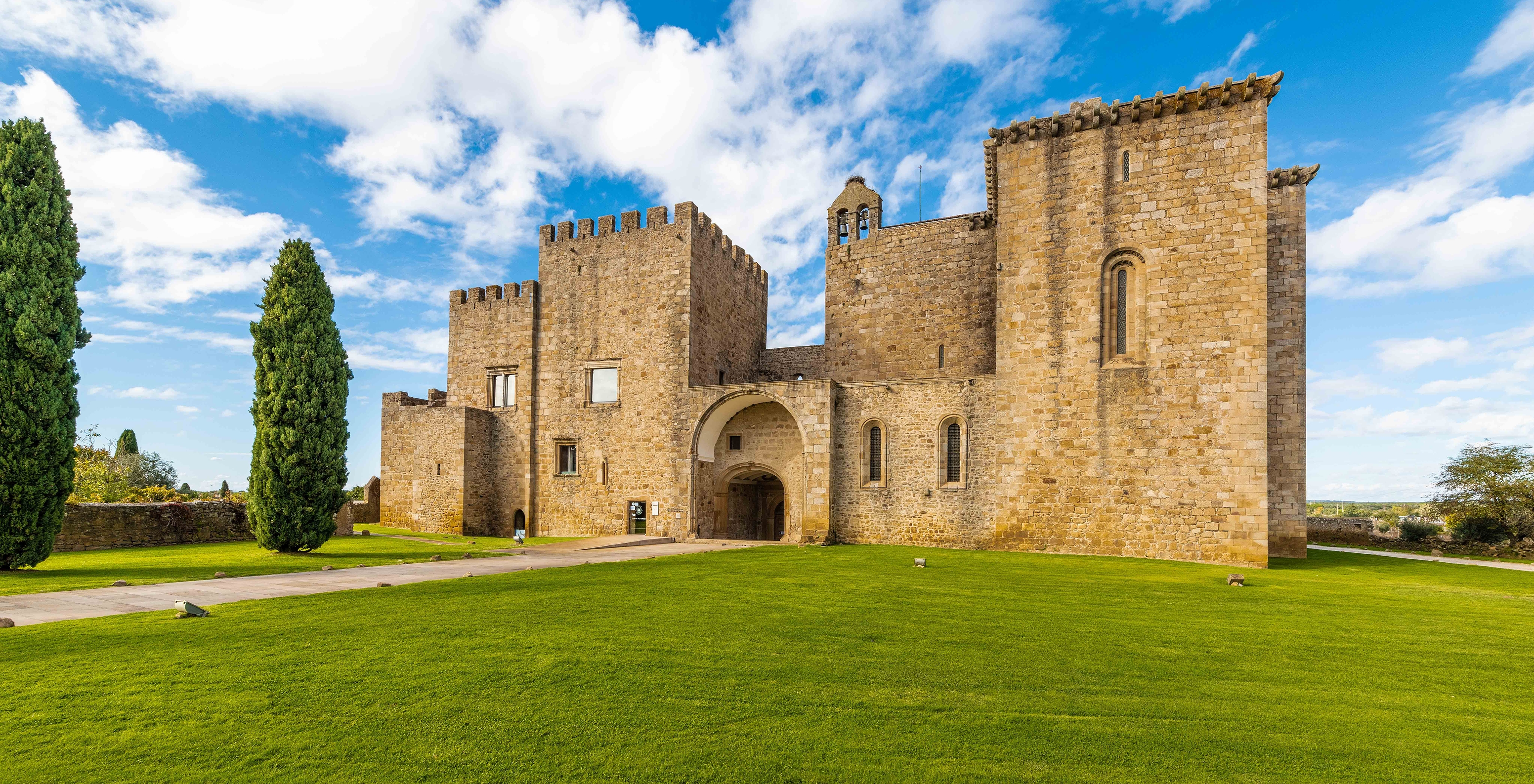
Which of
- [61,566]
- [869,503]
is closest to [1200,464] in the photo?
[869,503]

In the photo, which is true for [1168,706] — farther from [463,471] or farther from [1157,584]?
[463,471]

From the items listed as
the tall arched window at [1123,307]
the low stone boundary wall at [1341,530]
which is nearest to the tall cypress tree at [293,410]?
the tall arched window at [1123,307]

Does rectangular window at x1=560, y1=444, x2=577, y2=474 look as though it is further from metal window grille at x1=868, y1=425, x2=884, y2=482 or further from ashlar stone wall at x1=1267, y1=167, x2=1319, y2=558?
ashlar stone wall at x1=1267, y1=167, x2=1319, y2=558

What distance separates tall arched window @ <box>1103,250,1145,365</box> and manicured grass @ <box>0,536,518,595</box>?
17.2 m

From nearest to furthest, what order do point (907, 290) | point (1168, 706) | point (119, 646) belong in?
1. point (1168, 706)
2. point (119, 646)
3. point (907, 290)

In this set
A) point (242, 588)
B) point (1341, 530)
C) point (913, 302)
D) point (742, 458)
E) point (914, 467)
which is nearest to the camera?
point (242, 588)

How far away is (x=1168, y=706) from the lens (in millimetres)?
5250

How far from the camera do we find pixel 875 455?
21688mm

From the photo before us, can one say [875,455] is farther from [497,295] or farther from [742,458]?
[497,295]

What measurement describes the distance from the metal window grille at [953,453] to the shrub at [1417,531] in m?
19.0

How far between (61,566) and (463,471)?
12049mm

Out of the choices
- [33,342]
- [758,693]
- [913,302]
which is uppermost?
[913,302]

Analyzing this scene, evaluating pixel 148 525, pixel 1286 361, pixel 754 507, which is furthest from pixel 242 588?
pixel 1286 361

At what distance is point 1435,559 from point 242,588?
29111mm
